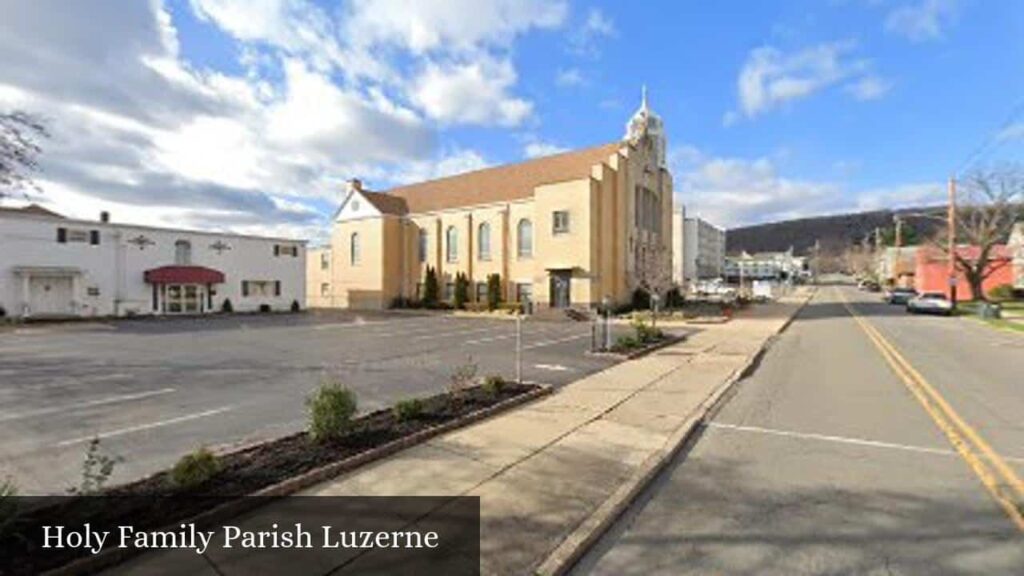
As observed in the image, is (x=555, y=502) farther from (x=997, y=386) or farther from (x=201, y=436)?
(x=997, y=386)

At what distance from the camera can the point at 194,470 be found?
17.5 ft

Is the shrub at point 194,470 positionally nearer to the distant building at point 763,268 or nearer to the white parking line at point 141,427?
the white parking line at point 141,427

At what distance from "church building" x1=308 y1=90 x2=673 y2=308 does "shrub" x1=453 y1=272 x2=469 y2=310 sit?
2.41 ft

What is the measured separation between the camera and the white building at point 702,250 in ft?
368

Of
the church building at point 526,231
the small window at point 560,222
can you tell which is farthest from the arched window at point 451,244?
the small window at point 560,222

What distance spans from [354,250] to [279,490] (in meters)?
51.3

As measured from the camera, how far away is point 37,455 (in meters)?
7.10

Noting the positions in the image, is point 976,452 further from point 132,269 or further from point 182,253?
point 182,253

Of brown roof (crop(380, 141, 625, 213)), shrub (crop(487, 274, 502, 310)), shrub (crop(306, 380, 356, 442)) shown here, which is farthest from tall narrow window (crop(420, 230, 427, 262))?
shrub (crop(306, 380, 356, 442))

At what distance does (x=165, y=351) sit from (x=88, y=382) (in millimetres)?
6574

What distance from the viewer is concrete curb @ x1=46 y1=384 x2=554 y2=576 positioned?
4031mm

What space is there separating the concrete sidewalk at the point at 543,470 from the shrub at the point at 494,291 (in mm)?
31758

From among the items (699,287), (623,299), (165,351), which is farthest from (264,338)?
(699,287)

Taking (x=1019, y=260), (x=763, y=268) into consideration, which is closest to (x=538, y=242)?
(x=1019, y=260)
